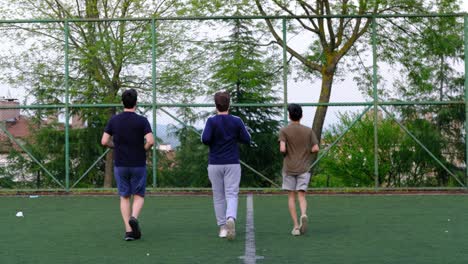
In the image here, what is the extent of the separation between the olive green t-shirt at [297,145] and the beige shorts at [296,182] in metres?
0.06

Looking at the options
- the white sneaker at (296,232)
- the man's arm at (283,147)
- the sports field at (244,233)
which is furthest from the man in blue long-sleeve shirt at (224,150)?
the white sneaker at (296,232)

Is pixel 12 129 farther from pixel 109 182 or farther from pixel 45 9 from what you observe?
pixel 45 9

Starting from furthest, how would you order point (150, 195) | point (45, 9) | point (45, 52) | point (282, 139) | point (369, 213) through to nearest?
point (45, 9), point (45, 52), point (150, 195), point (369, 213), point (282, 139)

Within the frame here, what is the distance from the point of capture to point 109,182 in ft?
50.3

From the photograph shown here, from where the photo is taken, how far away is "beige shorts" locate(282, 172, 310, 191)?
29.5ft

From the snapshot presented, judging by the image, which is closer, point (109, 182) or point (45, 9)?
point (109, 182)

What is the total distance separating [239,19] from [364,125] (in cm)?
341

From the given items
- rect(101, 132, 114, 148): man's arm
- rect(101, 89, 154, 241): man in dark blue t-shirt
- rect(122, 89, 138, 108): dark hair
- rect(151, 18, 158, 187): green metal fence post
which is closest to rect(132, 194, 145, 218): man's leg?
rect(101, 89, 154, 241): man in dark blue t-shirt

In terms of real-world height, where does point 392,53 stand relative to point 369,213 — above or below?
above

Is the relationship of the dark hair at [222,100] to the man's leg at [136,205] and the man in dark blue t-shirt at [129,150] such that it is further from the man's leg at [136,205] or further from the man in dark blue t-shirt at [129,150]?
the man's leg at [136,205]

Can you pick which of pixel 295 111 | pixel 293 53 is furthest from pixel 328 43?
pixel 295 111

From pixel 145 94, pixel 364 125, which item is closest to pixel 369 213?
pixel 364 125

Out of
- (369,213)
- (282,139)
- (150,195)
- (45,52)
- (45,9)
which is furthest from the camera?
(45,9)

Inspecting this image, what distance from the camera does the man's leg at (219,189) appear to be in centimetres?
866
